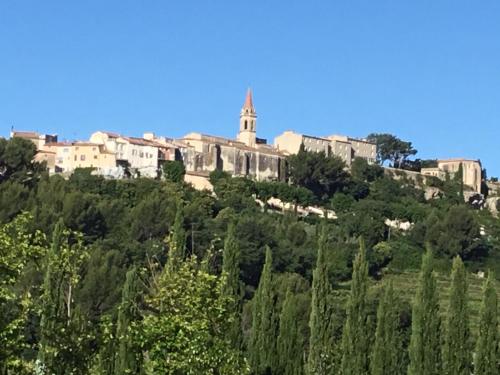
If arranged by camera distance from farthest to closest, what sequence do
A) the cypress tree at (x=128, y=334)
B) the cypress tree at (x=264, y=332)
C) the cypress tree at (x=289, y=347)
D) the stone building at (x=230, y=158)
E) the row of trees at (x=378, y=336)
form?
the stone building at (x=230, y=158), the cypress tree at (x=289, y=347), the cypress tree at (x=264, y=332), the row of trees at (x=378, y=336), the cypress tree at (x=128, y=334)

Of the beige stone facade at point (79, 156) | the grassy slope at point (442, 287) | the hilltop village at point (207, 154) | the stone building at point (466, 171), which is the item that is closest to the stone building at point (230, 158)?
the hilltop village at point (207, 154)

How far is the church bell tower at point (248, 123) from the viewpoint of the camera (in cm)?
9706

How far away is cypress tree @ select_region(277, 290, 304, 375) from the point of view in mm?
30328

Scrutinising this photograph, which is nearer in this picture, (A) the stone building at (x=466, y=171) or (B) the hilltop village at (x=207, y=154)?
(B) the hilltop village at (x=207, y=154)

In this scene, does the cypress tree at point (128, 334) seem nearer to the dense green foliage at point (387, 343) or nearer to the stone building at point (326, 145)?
the dense green foliage at point (387, 343)

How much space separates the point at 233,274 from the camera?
3117cm

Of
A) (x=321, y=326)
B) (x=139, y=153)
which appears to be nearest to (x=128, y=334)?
(x=321, y=326)

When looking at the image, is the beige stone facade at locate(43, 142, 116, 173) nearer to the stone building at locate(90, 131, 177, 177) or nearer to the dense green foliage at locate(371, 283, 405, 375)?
the stone building at locate(90, 131, 177, 177)

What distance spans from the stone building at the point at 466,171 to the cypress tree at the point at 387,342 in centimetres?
6856

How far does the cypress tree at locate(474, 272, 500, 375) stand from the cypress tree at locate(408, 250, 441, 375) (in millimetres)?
1086

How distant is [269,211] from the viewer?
7731 cm

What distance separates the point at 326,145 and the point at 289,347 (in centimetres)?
6845

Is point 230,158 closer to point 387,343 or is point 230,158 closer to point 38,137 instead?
point 38,137

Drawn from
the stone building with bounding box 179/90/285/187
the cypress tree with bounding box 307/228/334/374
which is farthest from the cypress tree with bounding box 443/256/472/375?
the stone building with bounding box 179/90/285/187
